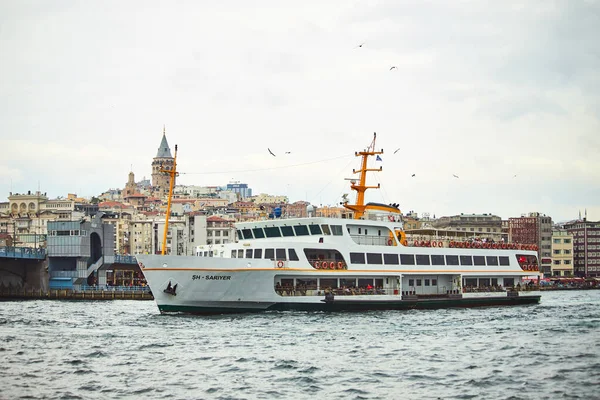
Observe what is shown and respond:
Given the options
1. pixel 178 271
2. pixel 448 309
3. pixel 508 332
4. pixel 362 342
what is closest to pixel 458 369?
pixel 362 342

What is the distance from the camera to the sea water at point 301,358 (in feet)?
76.6

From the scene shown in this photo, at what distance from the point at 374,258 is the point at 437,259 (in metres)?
5.73

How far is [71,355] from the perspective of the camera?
2975 centimetres

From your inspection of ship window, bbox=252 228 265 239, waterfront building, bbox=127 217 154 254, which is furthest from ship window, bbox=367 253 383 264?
waterfront building, bbox=127 217 154 254

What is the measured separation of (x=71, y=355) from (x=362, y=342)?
1108 centimetres

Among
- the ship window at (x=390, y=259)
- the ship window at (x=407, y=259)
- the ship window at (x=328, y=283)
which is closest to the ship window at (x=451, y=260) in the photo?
the ship window at (x=407, y=259)

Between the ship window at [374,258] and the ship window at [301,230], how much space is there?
4.01 metres

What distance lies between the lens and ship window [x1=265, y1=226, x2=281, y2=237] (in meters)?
46.6

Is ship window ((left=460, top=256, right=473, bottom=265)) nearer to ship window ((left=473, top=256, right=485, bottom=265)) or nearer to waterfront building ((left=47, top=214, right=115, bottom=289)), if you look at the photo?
ship window ((left=473, top=256, right=485, bottom=265))

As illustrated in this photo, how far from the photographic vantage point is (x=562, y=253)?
141875 mm

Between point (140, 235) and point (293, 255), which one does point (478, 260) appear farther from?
point (140, 235)

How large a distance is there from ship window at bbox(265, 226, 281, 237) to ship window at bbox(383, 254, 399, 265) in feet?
21.2

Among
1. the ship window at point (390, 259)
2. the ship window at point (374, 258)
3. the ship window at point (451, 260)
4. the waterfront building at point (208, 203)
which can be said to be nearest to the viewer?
the ship window at point (374, 258)

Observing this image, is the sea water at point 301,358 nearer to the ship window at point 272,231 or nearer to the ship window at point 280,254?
the ship window at point 280,254
